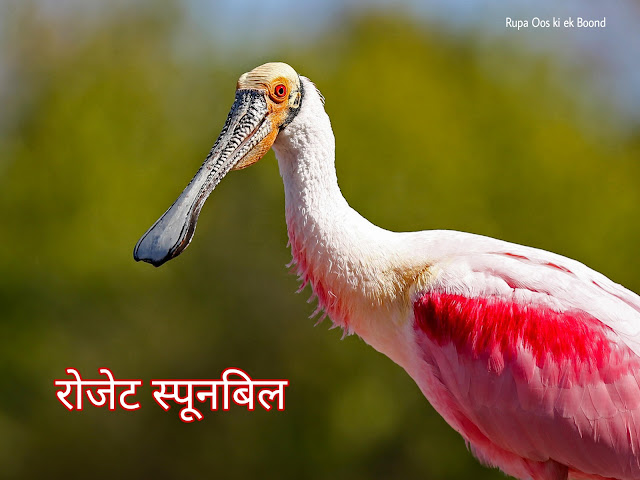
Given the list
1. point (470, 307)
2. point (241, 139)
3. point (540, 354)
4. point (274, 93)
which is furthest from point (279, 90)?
point (540, 354)

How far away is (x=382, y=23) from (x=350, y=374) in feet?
19.0

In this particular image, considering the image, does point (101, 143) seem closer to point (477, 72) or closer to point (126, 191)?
point (126, 191)

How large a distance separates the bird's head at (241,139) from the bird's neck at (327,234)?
0.08 meters

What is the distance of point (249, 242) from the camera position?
509 inches

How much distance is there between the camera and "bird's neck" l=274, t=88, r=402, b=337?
3654 mm

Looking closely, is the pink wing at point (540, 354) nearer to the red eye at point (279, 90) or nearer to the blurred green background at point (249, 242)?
the red eye at point (279, 90)

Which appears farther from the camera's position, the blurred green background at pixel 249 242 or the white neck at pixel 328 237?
the blurred green background at pixel 249 242

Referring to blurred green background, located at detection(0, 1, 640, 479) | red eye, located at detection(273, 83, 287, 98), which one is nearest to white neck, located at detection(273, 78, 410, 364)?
red eye, located at detection(273, 83, 287, 98)

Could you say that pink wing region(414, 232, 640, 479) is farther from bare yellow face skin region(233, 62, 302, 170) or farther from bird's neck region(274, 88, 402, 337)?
bare yellow face skin region(233, 62, 302, 170)

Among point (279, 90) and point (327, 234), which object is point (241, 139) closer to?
point (279, 90)

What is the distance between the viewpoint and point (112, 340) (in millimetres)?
12727

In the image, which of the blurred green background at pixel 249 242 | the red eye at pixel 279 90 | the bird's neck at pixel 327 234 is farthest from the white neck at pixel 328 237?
the blurred green background at pixel 249 242

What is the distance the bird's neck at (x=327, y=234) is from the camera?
365 centimetres

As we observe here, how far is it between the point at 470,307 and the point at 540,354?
0.33m
